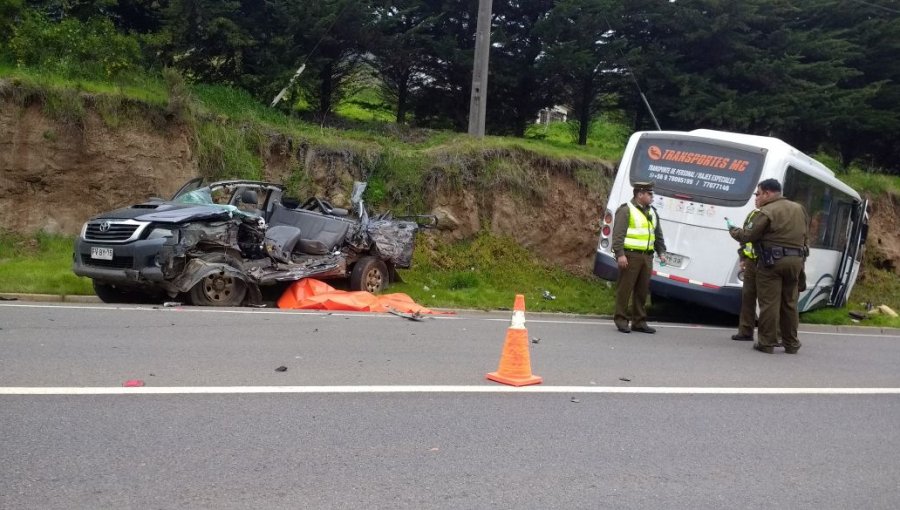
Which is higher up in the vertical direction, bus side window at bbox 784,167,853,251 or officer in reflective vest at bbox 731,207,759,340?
bus side window at bbox 784,167,853,251

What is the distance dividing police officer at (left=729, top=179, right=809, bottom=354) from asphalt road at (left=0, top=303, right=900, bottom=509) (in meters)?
0.58

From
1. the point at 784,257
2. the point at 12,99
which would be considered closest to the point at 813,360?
the point at 784,257

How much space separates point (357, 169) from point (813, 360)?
9562 millimetres

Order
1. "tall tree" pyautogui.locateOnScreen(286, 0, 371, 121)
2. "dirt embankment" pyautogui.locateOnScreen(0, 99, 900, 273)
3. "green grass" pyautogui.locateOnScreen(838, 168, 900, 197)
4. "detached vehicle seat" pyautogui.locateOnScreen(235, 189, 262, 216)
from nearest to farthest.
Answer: "detached vehicle seat" pyautogui.locateOnScreen(235, 189, 262, 216) → "dirt embankment" pyautogui.locateOnScreen(0, 99, 900, 273) → "tall tree" pyautogui.locateOnScreen(286, 0, 371, 121) → "green grass" pyautogui.locateOnScreen(838, 168, 900, 197)

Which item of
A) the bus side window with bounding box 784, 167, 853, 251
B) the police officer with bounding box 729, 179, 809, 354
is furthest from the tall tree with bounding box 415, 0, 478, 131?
the police officer with bounding box 729, 179, 809, 354

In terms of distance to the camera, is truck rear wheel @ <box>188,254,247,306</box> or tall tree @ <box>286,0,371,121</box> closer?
truck rear wheel @ <box>188,254,247,306</box>

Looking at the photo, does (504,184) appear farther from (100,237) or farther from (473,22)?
(100,237)

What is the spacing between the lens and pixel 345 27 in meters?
17.1

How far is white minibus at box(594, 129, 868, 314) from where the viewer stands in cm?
1166

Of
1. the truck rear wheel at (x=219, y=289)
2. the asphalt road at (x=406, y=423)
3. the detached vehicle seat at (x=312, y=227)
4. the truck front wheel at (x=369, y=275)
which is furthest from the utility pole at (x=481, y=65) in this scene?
the asphalt road at (x=406, y=423)

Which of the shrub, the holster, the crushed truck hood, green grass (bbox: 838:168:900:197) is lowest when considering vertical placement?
the crushed truck hood

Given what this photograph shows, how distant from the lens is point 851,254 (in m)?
14.5

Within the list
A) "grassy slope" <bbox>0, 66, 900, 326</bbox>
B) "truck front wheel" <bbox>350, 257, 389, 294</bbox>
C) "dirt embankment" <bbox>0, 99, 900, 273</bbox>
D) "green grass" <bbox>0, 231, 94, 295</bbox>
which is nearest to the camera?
"green grass" <bbox>0, 231, 94, 295</bbox>

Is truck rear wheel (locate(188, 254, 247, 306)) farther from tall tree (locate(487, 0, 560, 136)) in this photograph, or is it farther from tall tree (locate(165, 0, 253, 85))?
tall tree (locate(487, 0, 560, 136))
